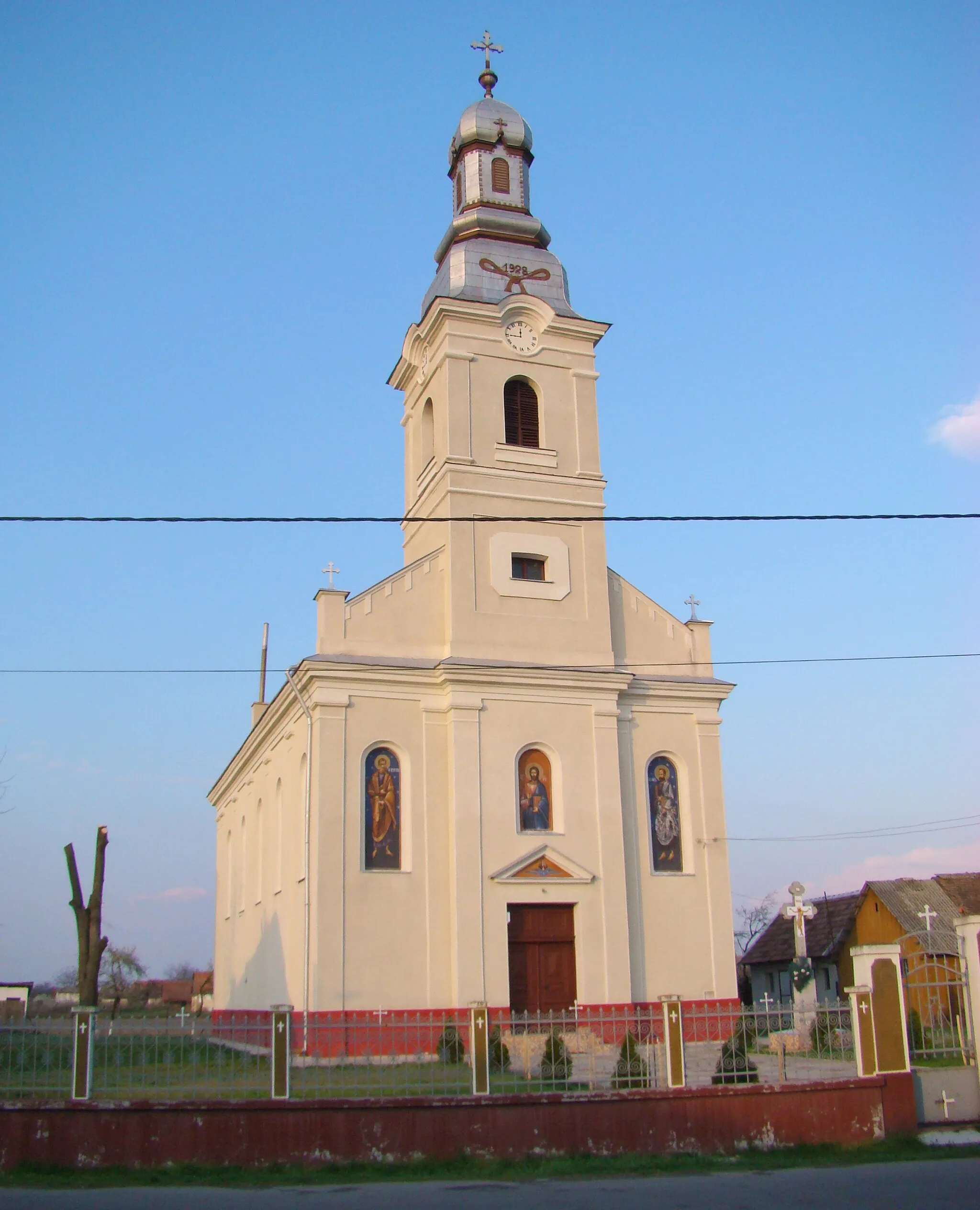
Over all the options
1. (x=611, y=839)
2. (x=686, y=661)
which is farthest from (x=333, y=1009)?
(x=686, y=661)

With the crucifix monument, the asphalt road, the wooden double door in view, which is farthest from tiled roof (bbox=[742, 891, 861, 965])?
the asphalt road

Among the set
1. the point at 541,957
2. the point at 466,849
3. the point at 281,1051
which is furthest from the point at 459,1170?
the point at 541,957

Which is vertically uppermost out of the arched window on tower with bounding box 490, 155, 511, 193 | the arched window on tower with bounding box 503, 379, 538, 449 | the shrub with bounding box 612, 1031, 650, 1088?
the arched window on tower with bounding box 490, 155, 511, 193

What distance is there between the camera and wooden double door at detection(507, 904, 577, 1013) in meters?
22.9

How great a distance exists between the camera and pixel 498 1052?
1734cm

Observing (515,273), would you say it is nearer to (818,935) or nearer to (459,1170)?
(459,1170)

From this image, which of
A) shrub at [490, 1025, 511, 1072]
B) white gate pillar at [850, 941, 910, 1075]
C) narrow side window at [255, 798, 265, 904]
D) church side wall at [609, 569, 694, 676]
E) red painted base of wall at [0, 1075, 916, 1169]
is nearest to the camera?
red painted base of wall at [0, 1075, 916, 1169]

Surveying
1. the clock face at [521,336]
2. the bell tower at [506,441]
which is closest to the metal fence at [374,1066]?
the bell tower at [506,441]

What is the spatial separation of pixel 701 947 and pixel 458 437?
455 inches

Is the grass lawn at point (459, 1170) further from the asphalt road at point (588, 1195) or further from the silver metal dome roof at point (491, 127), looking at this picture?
the silver metal dome roof at point (491, 127)

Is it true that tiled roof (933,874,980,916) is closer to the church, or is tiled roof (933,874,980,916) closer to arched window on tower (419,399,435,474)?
the church

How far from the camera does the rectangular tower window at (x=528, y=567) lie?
83.5ft

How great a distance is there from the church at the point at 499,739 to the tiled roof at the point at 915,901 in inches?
707

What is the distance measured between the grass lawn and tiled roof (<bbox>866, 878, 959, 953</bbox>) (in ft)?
93.1
